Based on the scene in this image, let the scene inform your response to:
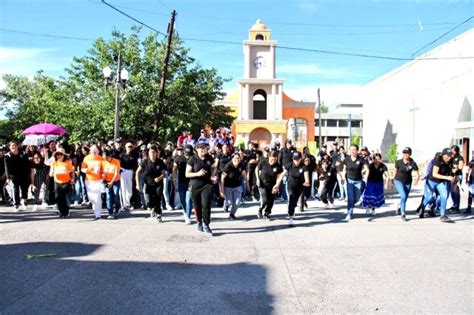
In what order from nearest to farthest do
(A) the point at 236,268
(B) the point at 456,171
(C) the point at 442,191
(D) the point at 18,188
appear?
(A) the point at 236,268 → (C) the point at 442,191 → (B) the point at 456,171 → (D) the point at 18,188

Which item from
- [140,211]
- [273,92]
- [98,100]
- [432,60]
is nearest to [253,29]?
[273,92]

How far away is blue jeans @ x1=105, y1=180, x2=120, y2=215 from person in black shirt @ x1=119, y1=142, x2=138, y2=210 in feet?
3.25

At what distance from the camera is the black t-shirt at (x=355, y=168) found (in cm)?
1110

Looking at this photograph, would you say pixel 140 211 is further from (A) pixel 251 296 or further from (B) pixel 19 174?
(A) pixel 251 296

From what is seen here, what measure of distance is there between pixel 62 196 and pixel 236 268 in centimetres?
600

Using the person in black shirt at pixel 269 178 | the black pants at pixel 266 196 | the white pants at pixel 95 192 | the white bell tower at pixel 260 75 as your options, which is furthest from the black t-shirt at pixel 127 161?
the white bell tower at pixel 260 75

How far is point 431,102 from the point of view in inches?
1195

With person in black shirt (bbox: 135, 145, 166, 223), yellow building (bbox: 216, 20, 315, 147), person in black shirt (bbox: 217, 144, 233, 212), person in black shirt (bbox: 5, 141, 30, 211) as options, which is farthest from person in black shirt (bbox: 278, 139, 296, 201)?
yellow building (bbox: 216, 20, 315, 147)

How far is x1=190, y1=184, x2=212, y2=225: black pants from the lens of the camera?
8.88 meters

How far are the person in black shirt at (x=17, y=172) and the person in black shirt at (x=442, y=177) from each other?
10.0m

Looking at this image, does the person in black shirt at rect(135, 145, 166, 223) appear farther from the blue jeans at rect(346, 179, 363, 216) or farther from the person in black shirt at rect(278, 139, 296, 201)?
the person in black shirt at rect(278, 139, 296, 201)

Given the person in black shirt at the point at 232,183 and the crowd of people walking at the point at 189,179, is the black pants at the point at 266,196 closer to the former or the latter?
the crowd of people walking at the point at 189,179

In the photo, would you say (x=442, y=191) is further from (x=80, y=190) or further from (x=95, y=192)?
(x=80, y=190)

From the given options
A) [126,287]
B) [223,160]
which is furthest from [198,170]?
[126,287]
